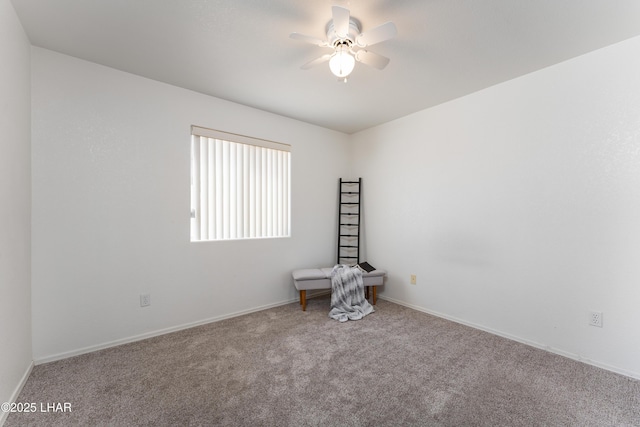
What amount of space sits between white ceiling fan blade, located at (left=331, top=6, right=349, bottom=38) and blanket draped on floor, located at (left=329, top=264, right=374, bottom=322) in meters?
2.49

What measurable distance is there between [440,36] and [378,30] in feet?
2.12

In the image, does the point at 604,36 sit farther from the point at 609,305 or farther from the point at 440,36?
the point at 609,305

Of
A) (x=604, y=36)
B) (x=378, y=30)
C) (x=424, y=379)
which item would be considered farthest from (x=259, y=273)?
(x=604, y=36)

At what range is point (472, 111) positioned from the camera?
113 inches

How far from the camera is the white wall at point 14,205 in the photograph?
1.55m

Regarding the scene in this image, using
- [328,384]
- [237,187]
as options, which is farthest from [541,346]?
[237,187]

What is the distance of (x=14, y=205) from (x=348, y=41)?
8.09 feet

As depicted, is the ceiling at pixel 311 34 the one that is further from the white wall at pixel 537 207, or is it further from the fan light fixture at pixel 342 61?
the white wall at pixel 537 207

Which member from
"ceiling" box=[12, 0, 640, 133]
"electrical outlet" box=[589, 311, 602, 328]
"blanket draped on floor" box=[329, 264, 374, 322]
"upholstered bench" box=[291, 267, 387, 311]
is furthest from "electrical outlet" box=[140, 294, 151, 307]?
"electrical outlet" box=[589, 311, 602, 328]

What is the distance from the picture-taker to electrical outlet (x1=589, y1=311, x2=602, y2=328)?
2.11 meters

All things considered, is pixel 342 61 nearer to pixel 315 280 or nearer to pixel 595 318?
pixel 315 280

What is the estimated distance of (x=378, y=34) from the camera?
5.39ft

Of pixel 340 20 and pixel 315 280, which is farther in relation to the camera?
pixel 315 280

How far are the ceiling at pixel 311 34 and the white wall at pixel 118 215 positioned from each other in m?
0.28
